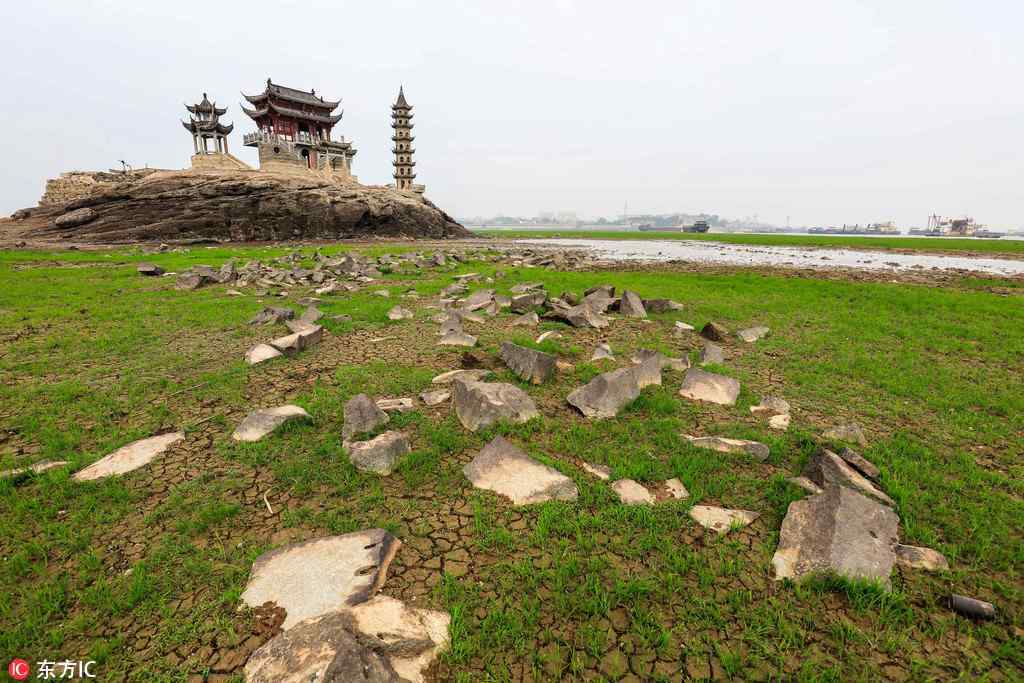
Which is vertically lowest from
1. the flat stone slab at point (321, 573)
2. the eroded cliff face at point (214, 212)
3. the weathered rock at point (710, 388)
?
the flat stone slab at point (321, 573)

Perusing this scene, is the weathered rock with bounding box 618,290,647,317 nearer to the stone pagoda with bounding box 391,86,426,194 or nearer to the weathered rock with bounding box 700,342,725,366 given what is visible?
the weathered rock with bounding box 700,342,725,366

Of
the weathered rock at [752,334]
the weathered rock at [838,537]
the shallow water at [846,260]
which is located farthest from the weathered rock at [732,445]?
the shallow water at [846,260]

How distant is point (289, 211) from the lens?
43969 mm

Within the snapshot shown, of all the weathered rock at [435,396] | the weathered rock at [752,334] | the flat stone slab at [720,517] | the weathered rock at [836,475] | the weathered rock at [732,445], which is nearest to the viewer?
the flat stone slab at [720,517]

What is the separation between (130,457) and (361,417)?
223 centimetres

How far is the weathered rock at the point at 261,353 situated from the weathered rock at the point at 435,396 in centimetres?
327

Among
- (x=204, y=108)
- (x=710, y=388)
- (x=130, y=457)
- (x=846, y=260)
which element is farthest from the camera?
(x=204, y=108)

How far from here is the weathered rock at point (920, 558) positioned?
2.86 metres

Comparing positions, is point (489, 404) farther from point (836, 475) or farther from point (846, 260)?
point (846, 260)

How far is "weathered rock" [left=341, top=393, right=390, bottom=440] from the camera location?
446cm

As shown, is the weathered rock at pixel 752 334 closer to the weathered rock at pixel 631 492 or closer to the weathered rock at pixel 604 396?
the weathered rock at pixel 604 396

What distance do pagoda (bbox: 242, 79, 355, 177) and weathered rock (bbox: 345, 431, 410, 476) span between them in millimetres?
64126

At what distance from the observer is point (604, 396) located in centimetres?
523

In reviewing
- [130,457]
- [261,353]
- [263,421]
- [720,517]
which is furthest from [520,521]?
[261,353]
